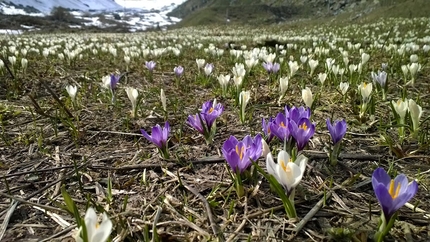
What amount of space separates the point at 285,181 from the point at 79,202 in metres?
0.88

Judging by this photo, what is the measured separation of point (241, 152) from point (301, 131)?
298 mm

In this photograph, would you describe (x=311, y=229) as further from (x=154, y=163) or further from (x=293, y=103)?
(x=293, y=103)

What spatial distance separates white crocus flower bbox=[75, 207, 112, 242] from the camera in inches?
35.4

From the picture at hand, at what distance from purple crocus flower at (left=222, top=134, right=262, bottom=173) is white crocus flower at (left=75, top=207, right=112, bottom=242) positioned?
1.82 ft

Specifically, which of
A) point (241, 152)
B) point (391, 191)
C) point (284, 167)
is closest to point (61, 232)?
point (241, 152)

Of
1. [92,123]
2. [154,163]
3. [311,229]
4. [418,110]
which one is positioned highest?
[418,110]

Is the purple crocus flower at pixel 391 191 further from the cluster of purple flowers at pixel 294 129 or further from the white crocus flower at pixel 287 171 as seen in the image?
the cluster of purple flowers at pixel 294 129

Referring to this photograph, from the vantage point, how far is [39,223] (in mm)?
1305

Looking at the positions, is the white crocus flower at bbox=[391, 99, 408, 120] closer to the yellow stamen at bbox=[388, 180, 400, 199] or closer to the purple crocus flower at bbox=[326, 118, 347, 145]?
the purple crocus flower at bbox=[326, 118, 347, 145]

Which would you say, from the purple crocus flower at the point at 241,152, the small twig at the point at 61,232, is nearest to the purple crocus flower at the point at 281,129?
the purple crocus flower at the point at 241,152

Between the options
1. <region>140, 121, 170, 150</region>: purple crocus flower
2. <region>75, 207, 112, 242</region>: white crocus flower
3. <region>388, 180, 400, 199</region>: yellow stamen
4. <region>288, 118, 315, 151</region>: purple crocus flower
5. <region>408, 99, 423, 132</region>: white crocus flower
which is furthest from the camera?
<region>408, 99, 423, 132</region>: white crocus flower

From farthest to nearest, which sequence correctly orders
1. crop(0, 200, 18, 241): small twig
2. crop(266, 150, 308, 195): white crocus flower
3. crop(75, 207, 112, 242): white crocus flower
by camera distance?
crop(0, 200, 18, 241): small twig, crop(266, 150, 308, 195): white crocus flower, crop(75, 207, 112, 242): white crocus flower

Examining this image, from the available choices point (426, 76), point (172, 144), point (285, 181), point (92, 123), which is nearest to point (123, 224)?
point (285, 181)

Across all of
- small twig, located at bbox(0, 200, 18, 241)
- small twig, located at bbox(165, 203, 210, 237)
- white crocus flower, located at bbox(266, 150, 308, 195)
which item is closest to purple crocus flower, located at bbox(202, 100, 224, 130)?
small twig, located at bbox(165, 203, 210, 237)
